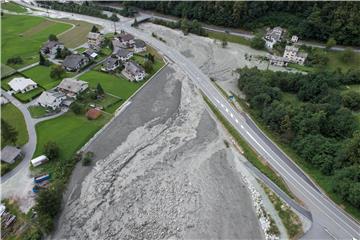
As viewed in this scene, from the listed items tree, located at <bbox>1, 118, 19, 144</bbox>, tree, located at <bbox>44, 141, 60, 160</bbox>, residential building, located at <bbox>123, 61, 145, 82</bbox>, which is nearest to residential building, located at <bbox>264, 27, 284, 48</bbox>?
residential building, located at <bbox>123, 61, 145, 82</bbox>

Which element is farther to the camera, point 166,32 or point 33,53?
point 166,32

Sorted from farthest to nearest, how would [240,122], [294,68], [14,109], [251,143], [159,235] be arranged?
[294,68], [14,109], [240,122], [251,143], [159,235]

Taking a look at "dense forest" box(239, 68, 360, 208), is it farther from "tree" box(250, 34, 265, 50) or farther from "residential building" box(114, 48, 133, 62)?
"residential building" box(114, 48, 133, 62)

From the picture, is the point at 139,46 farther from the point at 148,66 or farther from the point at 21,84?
the point at 21,84

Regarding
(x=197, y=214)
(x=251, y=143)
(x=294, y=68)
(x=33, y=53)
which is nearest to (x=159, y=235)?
(x=197, y=214)

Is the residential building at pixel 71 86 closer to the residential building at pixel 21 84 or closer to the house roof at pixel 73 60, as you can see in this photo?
the residential building at pixel 21 84

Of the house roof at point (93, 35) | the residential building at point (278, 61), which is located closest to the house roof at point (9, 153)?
the house roof at point (93, 35)

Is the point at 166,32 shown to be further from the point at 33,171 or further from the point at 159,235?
the point at 159,235
